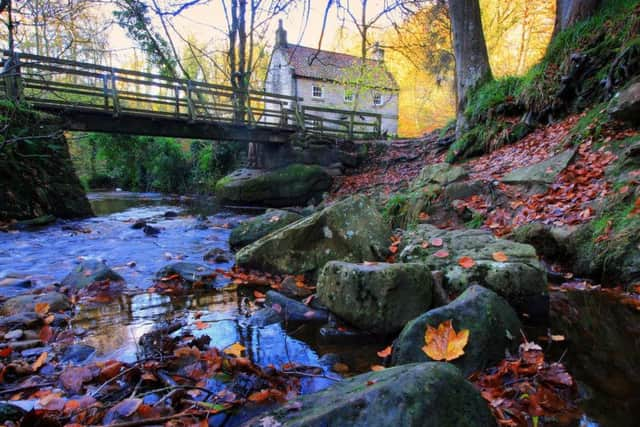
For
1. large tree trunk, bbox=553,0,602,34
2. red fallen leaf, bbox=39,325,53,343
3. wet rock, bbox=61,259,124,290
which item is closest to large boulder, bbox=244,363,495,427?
red fallen leaf, bbox=39,325,53,343

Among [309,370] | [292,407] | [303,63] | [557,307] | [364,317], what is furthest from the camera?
[303,63]

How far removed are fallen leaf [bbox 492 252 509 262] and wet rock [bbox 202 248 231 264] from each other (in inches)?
146

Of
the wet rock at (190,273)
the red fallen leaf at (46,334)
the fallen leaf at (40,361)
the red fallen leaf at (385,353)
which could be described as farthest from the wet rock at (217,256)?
the red fallen leaf at (385,353)

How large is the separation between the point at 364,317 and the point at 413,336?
2.36 ft

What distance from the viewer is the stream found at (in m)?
2.21

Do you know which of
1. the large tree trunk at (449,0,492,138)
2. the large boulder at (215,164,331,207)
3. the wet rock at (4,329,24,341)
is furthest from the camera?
the large boulder at (215,164,331,207)

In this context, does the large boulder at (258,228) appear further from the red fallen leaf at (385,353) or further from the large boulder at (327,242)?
the red fallen leaf at (385,353)

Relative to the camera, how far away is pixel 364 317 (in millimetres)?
2867

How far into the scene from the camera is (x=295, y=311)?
10.9ft

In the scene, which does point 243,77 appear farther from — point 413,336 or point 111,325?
point 413,336

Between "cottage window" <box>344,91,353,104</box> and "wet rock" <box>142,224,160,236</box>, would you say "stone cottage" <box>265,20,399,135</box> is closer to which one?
"cottage window" <box>344,91,353,104</box>

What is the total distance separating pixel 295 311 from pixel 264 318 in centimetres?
29

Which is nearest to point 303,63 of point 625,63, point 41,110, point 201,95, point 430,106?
point 430,106

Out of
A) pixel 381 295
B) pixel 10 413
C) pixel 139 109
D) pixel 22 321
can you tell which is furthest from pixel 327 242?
pixel 139 109
